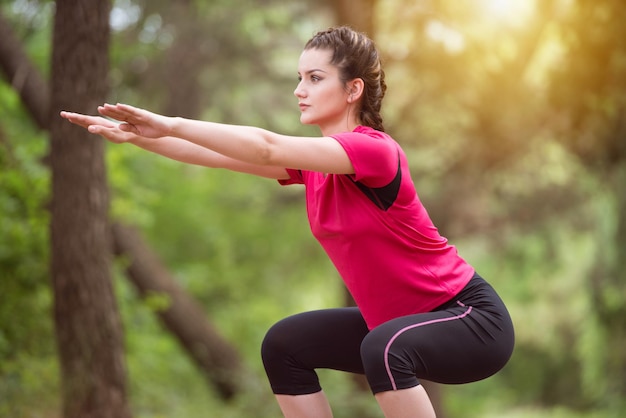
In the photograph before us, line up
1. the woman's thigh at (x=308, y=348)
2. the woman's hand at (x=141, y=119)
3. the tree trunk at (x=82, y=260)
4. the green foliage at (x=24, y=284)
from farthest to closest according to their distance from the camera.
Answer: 1. the green foliage at (x=24, y=284)
2. the tree trunk at (x=82, y=260)
3. the woman's thigh at (x=308, y=348)
4. the woman's hand at (x=141, y=119)

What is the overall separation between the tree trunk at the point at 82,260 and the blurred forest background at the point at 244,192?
14mm

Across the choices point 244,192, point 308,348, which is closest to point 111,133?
A: point 308,348

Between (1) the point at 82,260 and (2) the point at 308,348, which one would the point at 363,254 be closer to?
(2) the point at 308,348

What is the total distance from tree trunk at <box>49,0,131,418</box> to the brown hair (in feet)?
8.96

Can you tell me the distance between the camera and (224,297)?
1280 cm

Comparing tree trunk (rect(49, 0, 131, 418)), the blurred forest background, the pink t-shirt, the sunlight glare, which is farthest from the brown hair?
the sunlight glare

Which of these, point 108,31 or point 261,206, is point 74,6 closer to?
point 108,31

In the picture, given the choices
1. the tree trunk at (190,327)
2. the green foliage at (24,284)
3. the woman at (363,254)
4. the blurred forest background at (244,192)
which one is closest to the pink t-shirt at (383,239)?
the woman at (363,254)

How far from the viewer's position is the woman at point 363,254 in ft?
8.16

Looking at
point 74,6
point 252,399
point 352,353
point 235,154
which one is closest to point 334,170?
point 235,154

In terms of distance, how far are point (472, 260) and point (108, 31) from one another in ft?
33.4

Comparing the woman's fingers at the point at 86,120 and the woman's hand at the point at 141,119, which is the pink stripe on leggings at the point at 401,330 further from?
the woman's fingers at the point at 86,120

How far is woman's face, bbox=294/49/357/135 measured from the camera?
2791mm

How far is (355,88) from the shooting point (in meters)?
2.82
